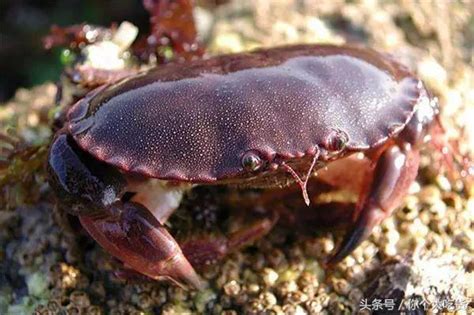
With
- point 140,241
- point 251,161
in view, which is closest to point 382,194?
point 251,161

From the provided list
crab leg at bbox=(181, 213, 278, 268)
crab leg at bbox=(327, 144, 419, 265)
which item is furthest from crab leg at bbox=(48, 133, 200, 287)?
crab leg at bbox=(327, 144, 419, 265)

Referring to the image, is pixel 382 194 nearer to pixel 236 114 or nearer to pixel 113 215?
pixel 236 114

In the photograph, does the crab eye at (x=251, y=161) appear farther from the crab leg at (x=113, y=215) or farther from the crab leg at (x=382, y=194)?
the crab leg at (x=382, y=194)

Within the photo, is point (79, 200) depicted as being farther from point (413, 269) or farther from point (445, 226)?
point (445, 226)

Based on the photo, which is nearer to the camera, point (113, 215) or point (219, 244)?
point (113, 215)

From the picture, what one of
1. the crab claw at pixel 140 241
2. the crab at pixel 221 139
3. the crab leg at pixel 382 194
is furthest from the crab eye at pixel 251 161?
the crab leg at pixel 382 194

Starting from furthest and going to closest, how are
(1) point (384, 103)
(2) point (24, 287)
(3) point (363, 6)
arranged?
1. (3) point (363, 6)
2. (2) point (24, 287)
3. (1) point (384, 103)

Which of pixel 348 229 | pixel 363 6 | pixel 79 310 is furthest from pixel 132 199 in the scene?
pixel 363 6

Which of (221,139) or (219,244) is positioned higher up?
(221,139)
